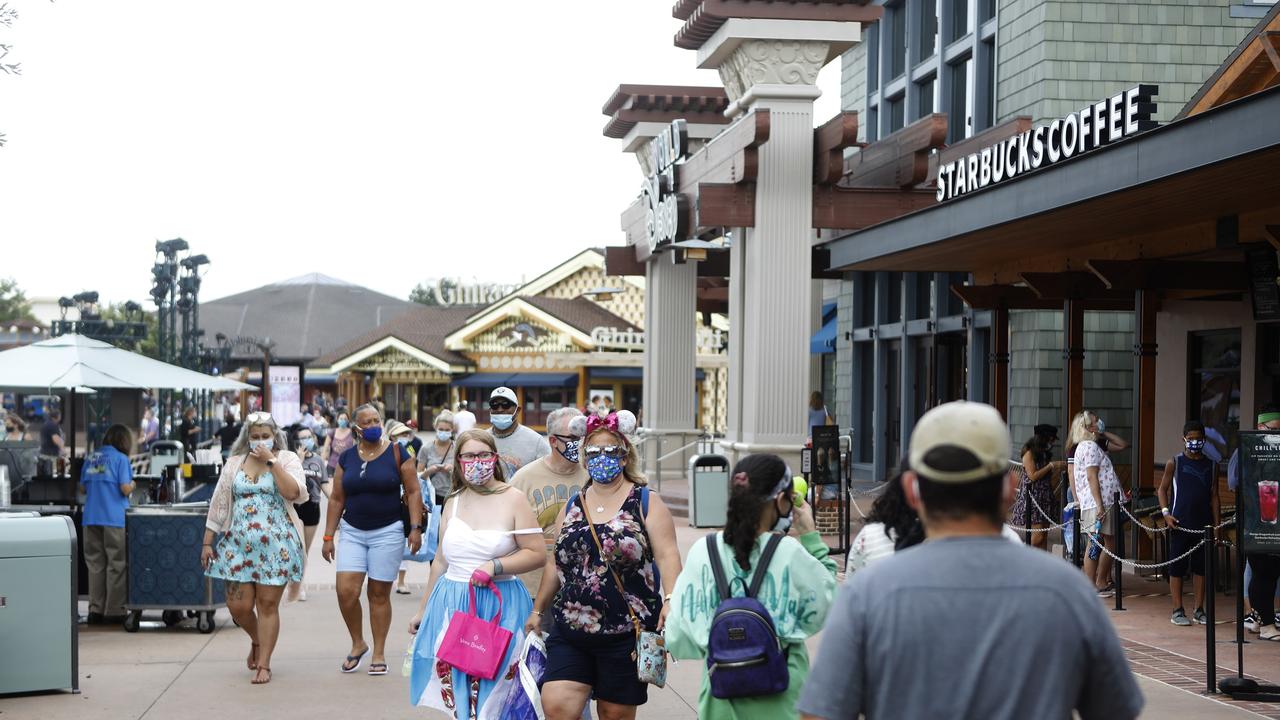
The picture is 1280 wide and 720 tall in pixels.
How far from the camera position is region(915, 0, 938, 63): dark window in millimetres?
25641

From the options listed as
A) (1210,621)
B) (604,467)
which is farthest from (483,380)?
(604,467)

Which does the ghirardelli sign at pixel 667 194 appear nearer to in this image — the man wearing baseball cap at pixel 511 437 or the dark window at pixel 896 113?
the dark window at pixel 896 113

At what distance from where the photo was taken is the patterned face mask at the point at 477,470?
7254 millimetres

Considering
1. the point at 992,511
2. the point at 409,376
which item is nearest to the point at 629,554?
the point at 992,511

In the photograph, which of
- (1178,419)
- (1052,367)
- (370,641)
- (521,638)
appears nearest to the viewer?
(521,638)

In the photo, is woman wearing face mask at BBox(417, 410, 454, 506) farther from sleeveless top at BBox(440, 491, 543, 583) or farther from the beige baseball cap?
the beige baseball cap

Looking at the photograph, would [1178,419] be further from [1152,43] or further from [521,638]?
[521,638]

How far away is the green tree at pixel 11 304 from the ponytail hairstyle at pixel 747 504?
96.4m

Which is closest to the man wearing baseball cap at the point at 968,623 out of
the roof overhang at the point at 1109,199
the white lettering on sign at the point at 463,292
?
the roof overhang at the point at 1109,199

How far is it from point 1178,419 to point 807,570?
49.4 ft

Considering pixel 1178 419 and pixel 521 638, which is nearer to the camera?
pixel 521 638

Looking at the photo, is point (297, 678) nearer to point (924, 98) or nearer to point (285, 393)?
point (924, 98)

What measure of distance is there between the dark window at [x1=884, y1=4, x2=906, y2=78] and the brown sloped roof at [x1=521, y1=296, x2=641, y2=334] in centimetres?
3127

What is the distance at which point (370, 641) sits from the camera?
11.7 meters
